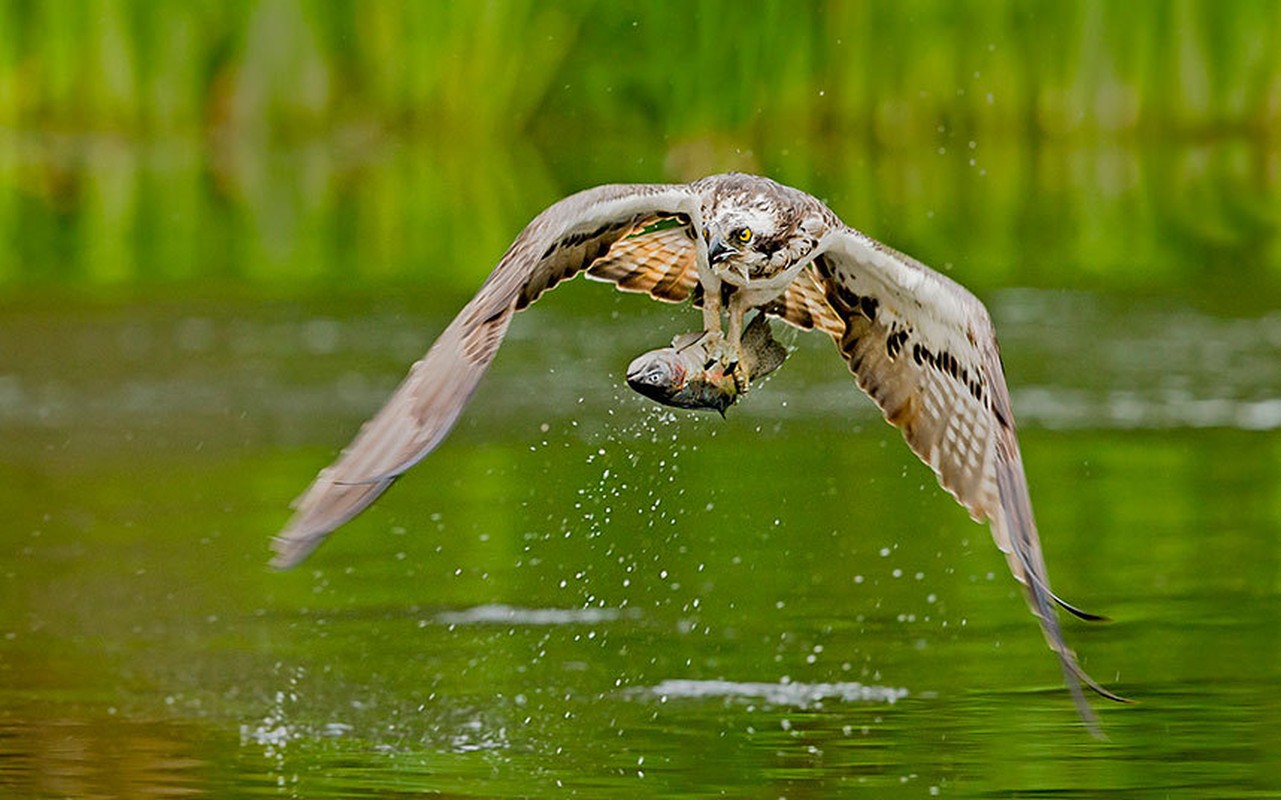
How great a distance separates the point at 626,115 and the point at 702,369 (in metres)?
21.2

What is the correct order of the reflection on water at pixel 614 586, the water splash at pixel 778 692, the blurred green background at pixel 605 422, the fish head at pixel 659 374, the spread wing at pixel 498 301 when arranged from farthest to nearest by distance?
1. the water splash at pixel 778 692
2. the blurred green background at pixel 605 422
3. the reflection on water at pixel 614 586
4. the fish head at pixel 659 374
5. the spread wing at pixel 498 301

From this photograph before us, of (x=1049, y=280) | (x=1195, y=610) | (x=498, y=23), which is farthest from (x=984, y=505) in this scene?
(x=498, y=23)

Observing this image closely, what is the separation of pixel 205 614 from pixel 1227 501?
14.1 ft

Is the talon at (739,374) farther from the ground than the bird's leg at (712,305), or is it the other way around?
the bird's leg at (712,305)

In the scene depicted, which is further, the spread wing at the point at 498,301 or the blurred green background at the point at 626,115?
the blurred green background at the point at 626,115

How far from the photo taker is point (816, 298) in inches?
281

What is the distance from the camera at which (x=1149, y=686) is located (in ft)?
26.3

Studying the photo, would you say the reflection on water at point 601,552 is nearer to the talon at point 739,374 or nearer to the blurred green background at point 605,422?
the blurred green background at point 605,422

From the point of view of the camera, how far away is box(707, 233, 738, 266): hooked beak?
257 inches

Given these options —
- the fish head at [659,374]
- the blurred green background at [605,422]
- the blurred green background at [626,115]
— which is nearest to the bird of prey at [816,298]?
the fish head at [659,374]

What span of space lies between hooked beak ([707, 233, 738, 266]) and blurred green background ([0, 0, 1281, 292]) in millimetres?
13982

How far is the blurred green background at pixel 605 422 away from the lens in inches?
305

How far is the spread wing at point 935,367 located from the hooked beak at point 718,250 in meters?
0.29

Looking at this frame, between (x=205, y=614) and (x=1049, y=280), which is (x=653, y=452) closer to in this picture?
(x=205, y=614)
